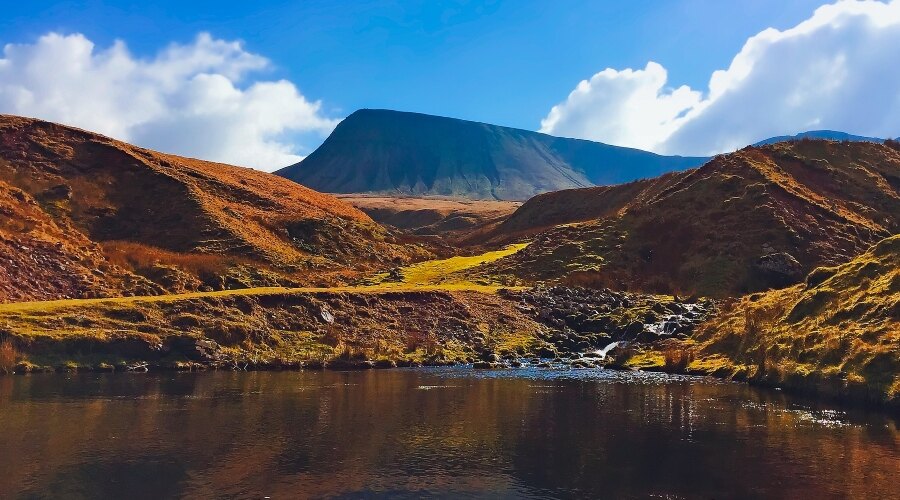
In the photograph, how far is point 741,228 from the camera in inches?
3664

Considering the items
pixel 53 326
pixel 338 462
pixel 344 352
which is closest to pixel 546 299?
pixel 344 352

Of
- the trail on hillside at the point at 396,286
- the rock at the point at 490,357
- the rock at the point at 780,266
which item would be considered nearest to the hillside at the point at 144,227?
the trail on hillside at the point at 396,286

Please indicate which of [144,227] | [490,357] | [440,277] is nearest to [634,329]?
[490,357]

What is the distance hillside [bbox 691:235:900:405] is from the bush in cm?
5243

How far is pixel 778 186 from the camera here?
99500 mm

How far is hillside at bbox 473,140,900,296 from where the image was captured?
8694cm

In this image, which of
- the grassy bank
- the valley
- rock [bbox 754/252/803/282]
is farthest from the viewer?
rock [bbox 754/252/803/282]

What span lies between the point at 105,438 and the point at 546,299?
55143mm

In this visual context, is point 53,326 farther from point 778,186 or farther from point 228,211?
point 778,186

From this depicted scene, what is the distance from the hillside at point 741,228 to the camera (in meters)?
86.9

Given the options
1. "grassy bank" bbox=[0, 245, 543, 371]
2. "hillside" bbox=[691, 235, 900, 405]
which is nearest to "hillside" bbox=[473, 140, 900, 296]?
"grassy bank" bbox=[0, 245, 543, 371]

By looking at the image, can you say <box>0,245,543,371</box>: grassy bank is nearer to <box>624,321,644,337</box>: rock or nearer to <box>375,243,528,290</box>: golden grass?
<box>375,243,528,290</box>: golden grass

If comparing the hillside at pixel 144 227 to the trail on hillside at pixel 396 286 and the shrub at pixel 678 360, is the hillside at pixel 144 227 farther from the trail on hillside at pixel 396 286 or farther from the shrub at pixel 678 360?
the shrub at pixel 678 360

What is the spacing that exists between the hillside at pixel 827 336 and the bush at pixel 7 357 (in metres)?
52.4
